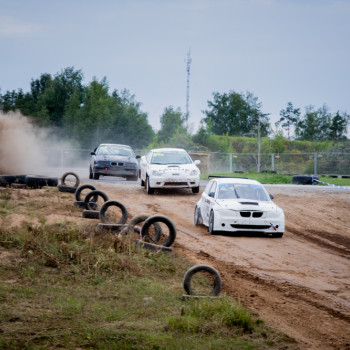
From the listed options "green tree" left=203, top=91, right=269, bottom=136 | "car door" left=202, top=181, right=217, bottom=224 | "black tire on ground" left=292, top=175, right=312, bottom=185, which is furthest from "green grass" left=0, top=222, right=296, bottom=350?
"green tree" left=203, top=91, right=269, bottom=136

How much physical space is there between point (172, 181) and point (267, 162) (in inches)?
989

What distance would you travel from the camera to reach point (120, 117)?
249ft

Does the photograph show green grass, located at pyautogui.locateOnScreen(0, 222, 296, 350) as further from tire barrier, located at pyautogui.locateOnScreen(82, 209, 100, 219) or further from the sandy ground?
tire barrier, located at pyautogui.locateOnScreen(82, 209, 100, 219)

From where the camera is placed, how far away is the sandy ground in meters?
7.48

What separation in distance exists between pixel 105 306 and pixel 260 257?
5225 mm

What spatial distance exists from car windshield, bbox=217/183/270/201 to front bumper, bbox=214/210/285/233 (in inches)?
38.0

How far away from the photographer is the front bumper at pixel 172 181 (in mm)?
22188

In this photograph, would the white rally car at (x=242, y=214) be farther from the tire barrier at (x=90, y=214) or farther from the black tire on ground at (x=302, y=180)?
the black tire on ground at (x=302, y=180)

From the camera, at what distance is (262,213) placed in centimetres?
1488

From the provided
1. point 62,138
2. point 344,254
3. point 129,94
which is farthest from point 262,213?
point 129,94

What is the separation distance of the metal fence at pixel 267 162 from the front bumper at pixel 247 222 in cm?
2294

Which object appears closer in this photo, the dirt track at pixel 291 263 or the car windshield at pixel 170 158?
the dirt track at pixel 291 263

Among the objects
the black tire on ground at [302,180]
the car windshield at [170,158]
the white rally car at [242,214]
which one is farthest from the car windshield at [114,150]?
the white rally car at [242,214]

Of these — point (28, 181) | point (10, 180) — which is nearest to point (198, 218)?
point (28, 181)
